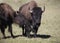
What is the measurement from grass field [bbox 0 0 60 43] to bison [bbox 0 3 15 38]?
4 centimetres

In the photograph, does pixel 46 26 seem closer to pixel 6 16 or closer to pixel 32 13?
pixel 32 13

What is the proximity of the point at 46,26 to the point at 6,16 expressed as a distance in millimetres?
443

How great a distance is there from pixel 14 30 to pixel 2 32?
13 cm

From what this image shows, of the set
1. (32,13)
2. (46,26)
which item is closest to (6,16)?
(32,13)

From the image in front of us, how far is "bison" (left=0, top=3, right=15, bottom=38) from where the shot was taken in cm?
365

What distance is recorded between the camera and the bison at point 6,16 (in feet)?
12.0

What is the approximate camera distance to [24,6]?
146 inches

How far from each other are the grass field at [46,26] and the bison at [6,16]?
43 millimetres

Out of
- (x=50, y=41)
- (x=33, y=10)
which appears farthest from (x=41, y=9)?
(x=50, y=41)

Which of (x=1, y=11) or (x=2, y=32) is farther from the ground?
(x=1, y=11)

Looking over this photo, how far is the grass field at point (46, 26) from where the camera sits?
3660 mm

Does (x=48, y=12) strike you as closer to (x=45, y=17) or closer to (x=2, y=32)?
(x=45, y=17)

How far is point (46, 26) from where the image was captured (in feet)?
12.2

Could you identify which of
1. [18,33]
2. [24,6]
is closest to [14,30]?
[18,33]
